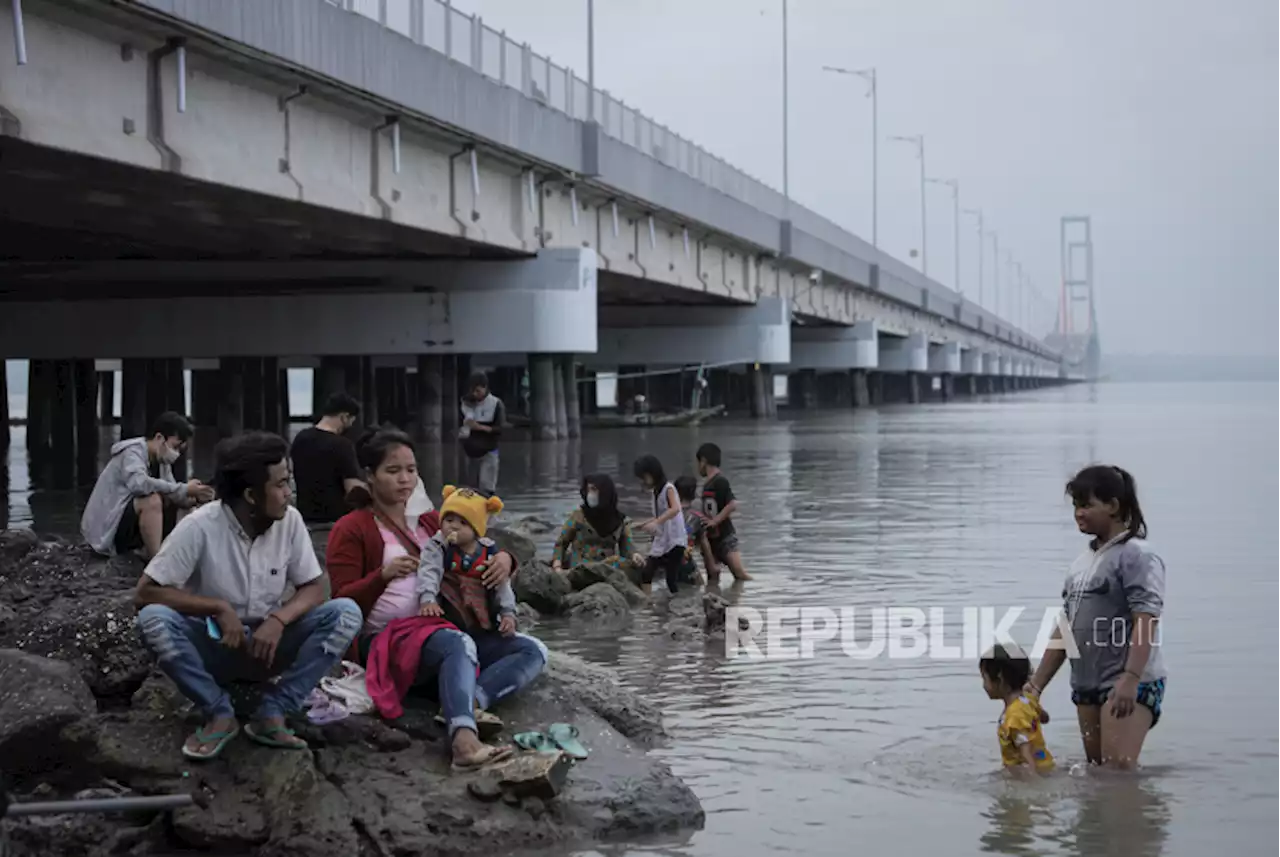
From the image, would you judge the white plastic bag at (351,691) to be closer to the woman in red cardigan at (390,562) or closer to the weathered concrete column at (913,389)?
the woman in red cardigan at (390,562)

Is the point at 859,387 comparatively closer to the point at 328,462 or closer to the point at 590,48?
the point at 590,48

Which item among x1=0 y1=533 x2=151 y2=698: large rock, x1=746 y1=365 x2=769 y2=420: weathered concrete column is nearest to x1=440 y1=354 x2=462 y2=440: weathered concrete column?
x1=746 y1=365 x2=769 y2=420: weathered concrete column

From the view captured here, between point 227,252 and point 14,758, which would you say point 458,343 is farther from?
point 14,758

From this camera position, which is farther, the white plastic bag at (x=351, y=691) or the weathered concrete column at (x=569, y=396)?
the weathered concrete column at (x=569, y=396)

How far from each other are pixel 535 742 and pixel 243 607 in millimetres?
1362

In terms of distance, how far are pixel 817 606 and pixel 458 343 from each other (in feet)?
90.3

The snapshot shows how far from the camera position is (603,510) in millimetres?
15422

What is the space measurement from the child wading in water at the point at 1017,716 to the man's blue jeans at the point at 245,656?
9.31ft

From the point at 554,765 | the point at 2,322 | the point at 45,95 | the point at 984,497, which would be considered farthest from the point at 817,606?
the point at 2,322

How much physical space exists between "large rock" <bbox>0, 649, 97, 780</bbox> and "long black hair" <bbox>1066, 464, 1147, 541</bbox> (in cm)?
417

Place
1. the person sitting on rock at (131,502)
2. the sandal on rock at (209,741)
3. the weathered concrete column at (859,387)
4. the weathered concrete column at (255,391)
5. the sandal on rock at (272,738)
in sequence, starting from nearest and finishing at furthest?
the sandal on rock at (209,741) → the sandal on rock at (272,738) → the person sitting on rock at (131,502) → the weathered concrete column at (255,391) → the weathered concrete column at (859,387)

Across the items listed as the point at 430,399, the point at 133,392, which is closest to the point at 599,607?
the point at 430,399

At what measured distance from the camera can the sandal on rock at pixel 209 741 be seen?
7.57 metres

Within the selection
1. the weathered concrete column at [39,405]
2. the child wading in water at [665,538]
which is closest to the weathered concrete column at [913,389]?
the weathered concrete column at [39,405]
